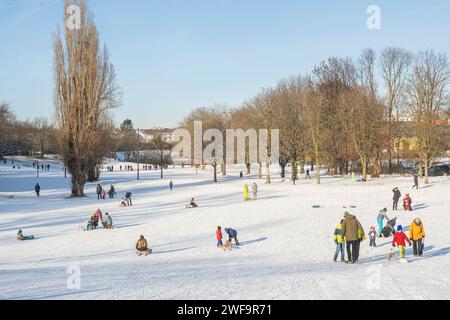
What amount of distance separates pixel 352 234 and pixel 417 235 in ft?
7.81

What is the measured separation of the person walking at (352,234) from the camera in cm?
1337

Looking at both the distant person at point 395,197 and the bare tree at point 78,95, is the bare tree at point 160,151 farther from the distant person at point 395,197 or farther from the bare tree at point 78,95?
the distant person at point 395,197

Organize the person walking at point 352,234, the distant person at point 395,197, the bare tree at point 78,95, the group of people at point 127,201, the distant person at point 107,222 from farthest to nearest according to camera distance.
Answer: the bare tree at point 78,95
the group of people at point 127,201
the distant person at point 395,197
the distant person at point 107,222
the person walking at point 352,234

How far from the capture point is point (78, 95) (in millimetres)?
39812

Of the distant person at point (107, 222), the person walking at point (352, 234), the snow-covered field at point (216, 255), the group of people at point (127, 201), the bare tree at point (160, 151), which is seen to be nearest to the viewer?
the snow-covered field at point (216, 255)

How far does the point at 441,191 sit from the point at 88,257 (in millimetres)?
26483

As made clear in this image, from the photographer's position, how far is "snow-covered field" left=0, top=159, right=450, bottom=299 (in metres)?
10.8

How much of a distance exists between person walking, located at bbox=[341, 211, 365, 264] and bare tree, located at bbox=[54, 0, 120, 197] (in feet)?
99.0

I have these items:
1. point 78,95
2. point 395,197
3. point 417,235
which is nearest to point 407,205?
point 395,197

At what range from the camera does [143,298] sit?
1023cm

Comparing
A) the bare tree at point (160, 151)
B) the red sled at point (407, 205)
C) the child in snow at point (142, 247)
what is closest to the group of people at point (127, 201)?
the child in snow at point (142, 247)

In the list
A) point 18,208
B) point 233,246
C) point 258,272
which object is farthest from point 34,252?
point 18,208

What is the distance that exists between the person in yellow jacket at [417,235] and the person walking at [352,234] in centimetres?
194
